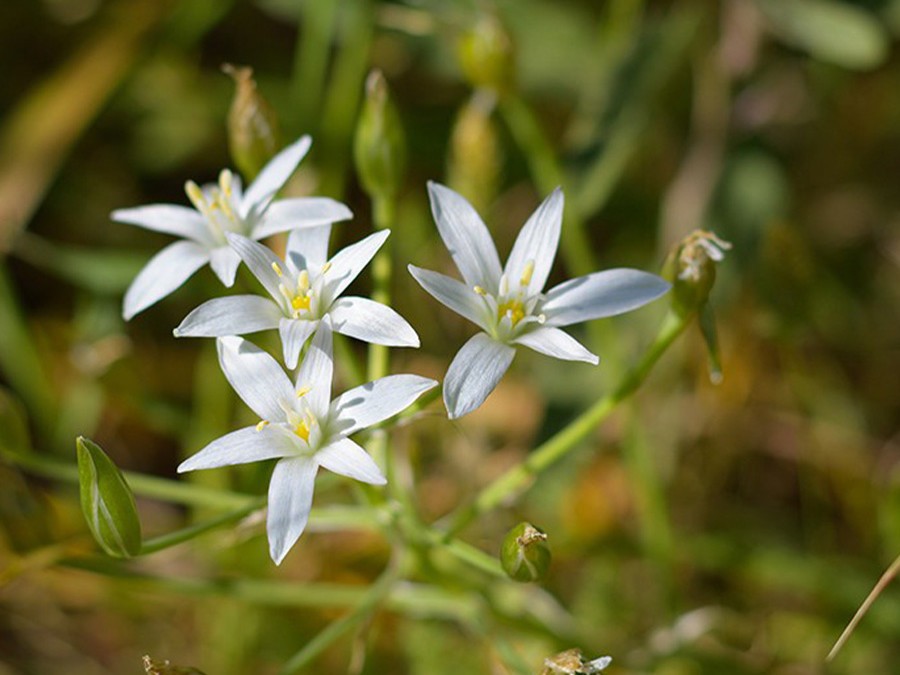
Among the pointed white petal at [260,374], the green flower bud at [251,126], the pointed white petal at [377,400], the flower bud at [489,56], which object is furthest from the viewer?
the flower bud at [489,56]

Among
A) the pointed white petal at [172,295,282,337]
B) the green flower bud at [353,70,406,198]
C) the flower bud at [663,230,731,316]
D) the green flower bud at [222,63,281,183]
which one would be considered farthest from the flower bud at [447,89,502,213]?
the pointed white petal at [172,295,282,337]

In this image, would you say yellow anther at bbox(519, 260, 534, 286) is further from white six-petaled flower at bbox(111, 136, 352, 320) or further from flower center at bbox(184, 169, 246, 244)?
flower center at bbox(184, 169, 246, 244)

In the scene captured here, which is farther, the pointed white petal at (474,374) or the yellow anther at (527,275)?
the yellow anther at (527,275)

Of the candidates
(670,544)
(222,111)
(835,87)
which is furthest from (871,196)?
(222,111)

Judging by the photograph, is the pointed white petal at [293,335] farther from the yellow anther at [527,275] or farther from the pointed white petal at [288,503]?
the yellow anther at [527,275]

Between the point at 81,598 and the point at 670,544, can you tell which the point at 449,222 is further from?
the point at 81,598

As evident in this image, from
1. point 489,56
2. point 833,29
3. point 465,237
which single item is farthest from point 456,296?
point 833,29

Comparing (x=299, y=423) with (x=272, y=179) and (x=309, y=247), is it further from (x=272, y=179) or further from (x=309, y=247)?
(x=272, y=179)

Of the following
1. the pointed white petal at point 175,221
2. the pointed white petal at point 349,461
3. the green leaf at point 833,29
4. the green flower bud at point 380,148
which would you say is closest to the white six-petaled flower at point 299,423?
the pointed white petal at point 349,461
